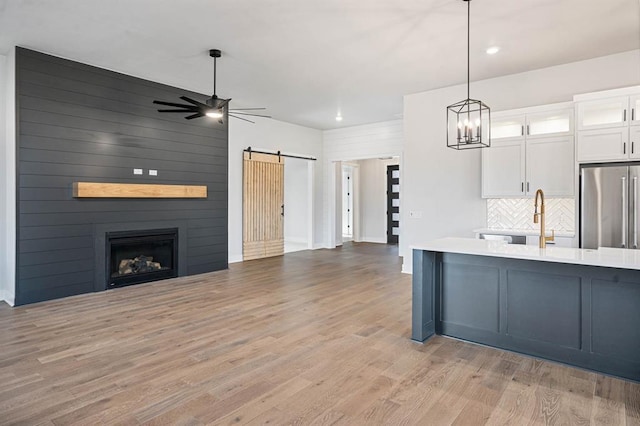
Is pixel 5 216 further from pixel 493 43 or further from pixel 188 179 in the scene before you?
pixel 493 43

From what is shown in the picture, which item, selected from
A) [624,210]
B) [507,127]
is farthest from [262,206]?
[624,210]

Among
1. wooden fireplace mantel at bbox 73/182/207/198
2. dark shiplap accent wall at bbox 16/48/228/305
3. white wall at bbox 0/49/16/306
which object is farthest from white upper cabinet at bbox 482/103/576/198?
white wall at bbox 0/49/16/306

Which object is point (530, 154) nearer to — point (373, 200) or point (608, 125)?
point (608, 125)

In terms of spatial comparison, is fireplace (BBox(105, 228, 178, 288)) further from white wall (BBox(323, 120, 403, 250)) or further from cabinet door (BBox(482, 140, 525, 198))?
cabinet door (BBox(482, 140, 525, 198))

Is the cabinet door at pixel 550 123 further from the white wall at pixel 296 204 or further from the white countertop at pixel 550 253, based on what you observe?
the white wall at pixel 296 204

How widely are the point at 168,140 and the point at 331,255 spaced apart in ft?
14.8

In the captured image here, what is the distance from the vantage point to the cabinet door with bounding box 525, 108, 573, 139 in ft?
15.9

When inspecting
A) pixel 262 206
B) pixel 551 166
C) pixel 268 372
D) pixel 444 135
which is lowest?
pixel 268 372

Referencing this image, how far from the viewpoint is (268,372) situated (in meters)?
2.89

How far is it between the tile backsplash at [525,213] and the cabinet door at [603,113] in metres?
1.01

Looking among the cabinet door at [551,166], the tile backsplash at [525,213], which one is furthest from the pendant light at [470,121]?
the tile backsplash at [525,213]

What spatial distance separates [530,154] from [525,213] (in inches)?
36.0

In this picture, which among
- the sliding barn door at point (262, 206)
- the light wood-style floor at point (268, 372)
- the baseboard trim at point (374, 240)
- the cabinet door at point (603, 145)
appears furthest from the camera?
the baseboard trim at point (374, 240)

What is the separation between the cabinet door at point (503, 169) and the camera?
5121mm
